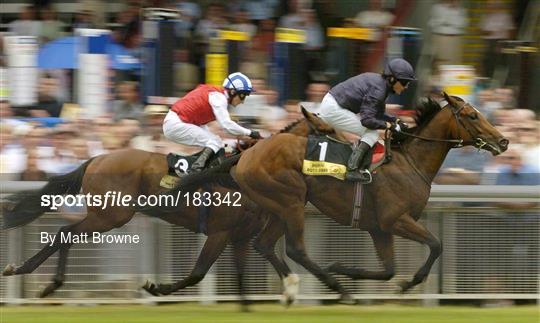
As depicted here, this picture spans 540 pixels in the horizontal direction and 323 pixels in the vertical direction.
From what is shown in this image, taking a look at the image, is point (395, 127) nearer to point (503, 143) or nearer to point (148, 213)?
point (503, 143)

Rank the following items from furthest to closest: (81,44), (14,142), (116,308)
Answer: (81,44) → (14,142) → (116,308)

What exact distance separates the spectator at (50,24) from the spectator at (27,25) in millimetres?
59

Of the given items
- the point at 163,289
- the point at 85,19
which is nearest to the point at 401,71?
the point at 163,289

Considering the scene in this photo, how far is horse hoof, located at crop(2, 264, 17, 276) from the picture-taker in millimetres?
9297

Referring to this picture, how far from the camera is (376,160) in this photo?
31.2ft

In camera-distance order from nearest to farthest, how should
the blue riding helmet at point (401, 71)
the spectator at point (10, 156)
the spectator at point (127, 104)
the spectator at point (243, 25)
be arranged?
the blue riding helmet at point (401, 71) < the spectator at point (10, 156) < the spectator at point (127, 104) < the spectator at point (243, 25)

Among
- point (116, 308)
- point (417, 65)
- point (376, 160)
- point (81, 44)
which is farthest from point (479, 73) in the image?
point (116, 308)

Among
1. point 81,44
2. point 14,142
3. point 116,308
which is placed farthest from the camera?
point 81,44

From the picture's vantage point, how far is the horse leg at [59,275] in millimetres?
9320

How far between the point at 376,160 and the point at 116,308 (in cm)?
228

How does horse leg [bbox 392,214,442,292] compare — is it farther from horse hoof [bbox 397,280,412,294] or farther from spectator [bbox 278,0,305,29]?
spectator [bbox 278,0,305,29]

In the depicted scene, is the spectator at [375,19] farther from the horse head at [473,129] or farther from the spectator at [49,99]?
the spectator at [49,99]

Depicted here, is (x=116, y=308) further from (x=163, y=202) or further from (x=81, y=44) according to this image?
(x=81, y=44)

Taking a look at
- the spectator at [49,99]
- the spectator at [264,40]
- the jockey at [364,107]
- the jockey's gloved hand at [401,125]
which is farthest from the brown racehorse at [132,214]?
the spectator at [264,40]
